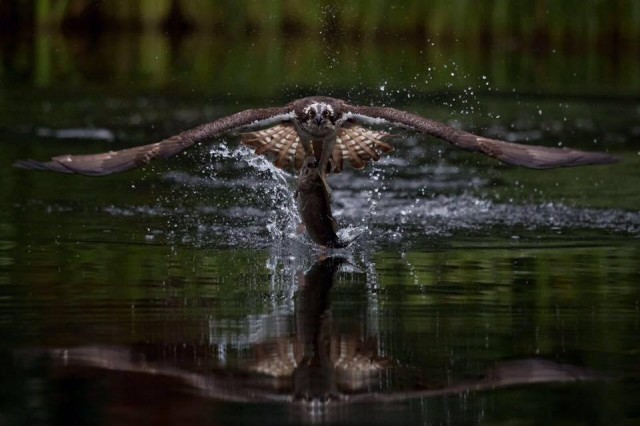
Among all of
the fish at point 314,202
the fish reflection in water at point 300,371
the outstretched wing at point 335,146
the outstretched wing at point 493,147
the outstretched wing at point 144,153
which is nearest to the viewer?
the fish reflection in water at point 300,371

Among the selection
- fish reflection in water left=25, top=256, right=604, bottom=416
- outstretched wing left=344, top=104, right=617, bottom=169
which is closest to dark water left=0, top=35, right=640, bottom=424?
fish reflection in water left=25, top=256, right=604, bottom=416

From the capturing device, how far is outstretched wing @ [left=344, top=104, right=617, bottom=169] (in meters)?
9.05

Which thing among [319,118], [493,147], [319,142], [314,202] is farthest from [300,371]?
[319,142]

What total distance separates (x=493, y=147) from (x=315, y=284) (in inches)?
56.8

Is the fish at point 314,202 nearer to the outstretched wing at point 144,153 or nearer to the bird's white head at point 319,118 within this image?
the bird's white head at point 319,118

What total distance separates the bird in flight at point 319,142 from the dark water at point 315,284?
1.78 ft

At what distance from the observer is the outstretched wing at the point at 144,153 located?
9287 mm

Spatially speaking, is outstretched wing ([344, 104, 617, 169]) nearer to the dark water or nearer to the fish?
the fish

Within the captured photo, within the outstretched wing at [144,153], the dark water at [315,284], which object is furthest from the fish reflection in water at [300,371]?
the outstretched wing at [144,153]

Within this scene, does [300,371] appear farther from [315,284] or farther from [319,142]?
[319,142]

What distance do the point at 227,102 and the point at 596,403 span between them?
13.0 metres

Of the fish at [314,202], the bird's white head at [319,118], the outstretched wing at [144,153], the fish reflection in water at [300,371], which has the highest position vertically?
the bird's white head at [319,118]

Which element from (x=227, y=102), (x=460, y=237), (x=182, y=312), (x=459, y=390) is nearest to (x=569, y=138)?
(x=227, y=102)

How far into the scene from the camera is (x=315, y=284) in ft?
29.9
